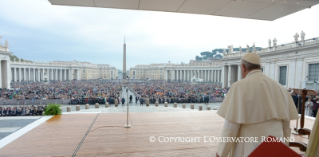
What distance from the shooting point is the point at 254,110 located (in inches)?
68.2

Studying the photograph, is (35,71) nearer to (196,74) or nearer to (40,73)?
(40,73)

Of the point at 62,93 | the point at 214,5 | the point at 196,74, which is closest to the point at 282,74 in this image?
the point at 214,5

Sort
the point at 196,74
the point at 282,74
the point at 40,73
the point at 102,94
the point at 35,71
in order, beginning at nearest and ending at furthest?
the point at 282,74 < the point at 102,94 < the point at 35,71 < the point at 40,73 < the point at 196,74

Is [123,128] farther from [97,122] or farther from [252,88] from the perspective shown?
[252,88]

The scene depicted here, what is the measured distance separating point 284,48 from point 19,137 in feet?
86.9

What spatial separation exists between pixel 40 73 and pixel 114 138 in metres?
88.3

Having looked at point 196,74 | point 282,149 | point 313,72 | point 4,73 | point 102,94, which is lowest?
point 102,94

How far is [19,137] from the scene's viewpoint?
3971mm

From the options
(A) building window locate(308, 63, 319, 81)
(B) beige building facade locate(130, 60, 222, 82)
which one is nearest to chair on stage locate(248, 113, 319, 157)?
(A) building window locate(308, 63, 319, 81)

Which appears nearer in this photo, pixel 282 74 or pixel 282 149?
pixel 282 149

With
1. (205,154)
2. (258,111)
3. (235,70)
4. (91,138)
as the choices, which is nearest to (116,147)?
(91,138)

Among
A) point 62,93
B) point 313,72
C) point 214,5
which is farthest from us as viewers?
point 62,93

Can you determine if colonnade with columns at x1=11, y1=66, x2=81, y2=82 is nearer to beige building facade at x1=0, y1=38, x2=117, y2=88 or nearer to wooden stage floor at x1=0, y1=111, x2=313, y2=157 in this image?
beige building facade at x1=0, y1=38, x2=117, y2=88

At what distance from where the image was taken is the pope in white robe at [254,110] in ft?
5.68
